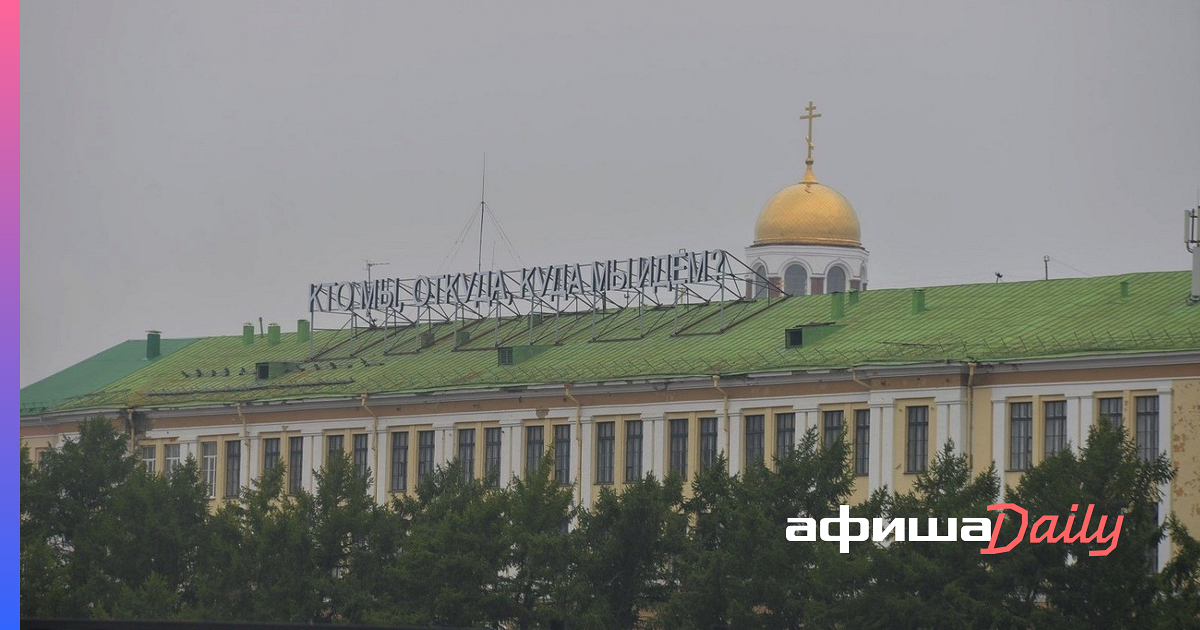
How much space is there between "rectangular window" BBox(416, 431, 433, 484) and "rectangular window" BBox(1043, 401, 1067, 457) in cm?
2149

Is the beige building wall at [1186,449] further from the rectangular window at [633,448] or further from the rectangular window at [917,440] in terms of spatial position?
the rectangular window at [633,448]

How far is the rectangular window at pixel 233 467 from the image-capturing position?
73.1 metres

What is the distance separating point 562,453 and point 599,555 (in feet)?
46.3

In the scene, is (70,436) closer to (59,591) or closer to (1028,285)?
(59,591)

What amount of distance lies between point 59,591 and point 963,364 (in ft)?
74.0

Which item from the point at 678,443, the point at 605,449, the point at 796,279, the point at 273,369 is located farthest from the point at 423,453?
the point at 796,279

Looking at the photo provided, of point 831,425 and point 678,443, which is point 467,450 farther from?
point 831,425

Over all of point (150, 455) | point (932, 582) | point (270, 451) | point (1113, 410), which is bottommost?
point (150, 455)

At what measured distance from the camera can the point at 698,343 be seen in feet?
215

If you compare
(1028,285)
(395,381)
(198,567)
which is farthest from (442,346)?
(1028,285)

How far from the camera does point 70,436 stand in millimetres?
77000

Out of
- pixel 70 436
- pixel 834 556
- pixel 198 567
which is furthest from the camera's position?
pixel 70 436

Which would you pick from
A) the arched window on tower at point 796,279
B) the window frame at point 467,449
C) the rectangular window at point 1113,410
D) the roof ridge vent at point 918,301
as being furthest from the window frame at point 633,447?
the arched window on tower at point 796,279

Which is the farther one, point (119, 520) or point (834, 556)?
point (119, 520)
